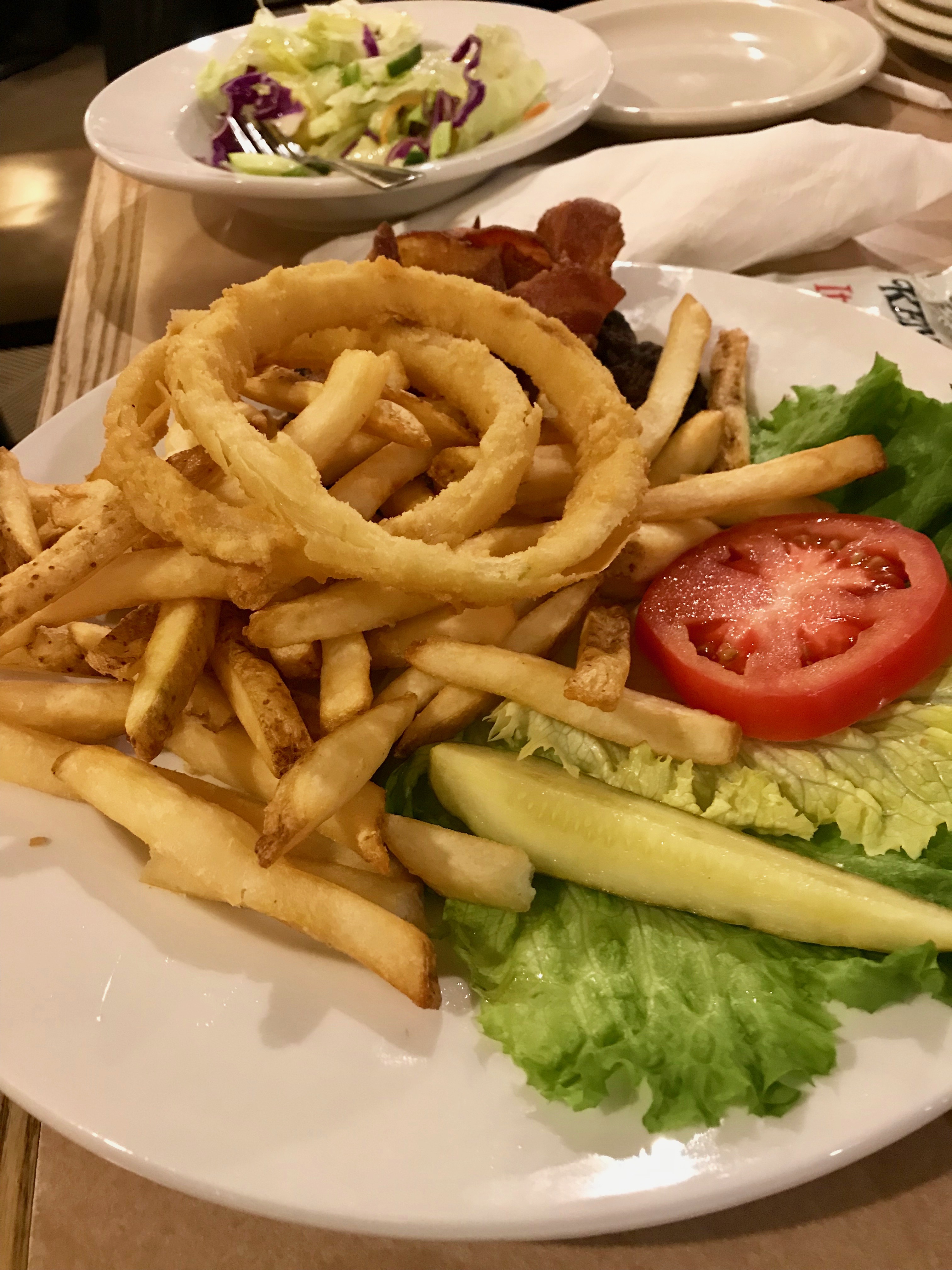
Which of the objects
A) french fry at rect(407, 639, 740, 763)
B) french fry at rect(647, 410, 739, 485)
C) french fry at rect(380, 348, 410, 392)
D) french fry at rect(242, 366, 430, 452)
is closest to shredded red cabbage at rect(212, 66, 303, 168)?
french fry at rect(242, 366, 430, 452)

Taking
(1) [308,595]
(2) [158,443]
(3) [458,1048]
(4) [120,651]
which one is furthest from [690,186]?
(3) [458,1048]

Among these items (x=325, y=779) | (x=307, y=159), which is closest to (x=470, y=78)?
(x=307, y=159)

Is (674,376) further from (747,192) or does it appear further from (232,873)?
(232,873)

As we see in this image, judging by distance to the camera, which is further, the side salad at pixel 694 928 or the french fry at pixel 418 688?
the french fry at pixel 418 688

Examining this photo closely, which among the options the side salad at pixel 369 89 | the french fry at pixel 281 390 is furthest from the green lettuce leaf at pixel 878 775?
the side salad at pixel 369 89

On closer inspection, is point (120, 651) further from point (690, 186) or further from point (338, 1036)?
point (690, 186)

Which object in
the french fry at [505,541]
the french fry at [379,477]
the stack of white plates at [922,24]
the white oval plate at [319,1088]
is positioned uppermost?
the stack of white plates at [922,24]

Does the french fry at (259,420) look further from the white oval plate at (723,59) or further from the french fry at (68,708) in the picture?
the white oval plate at (723,59)
